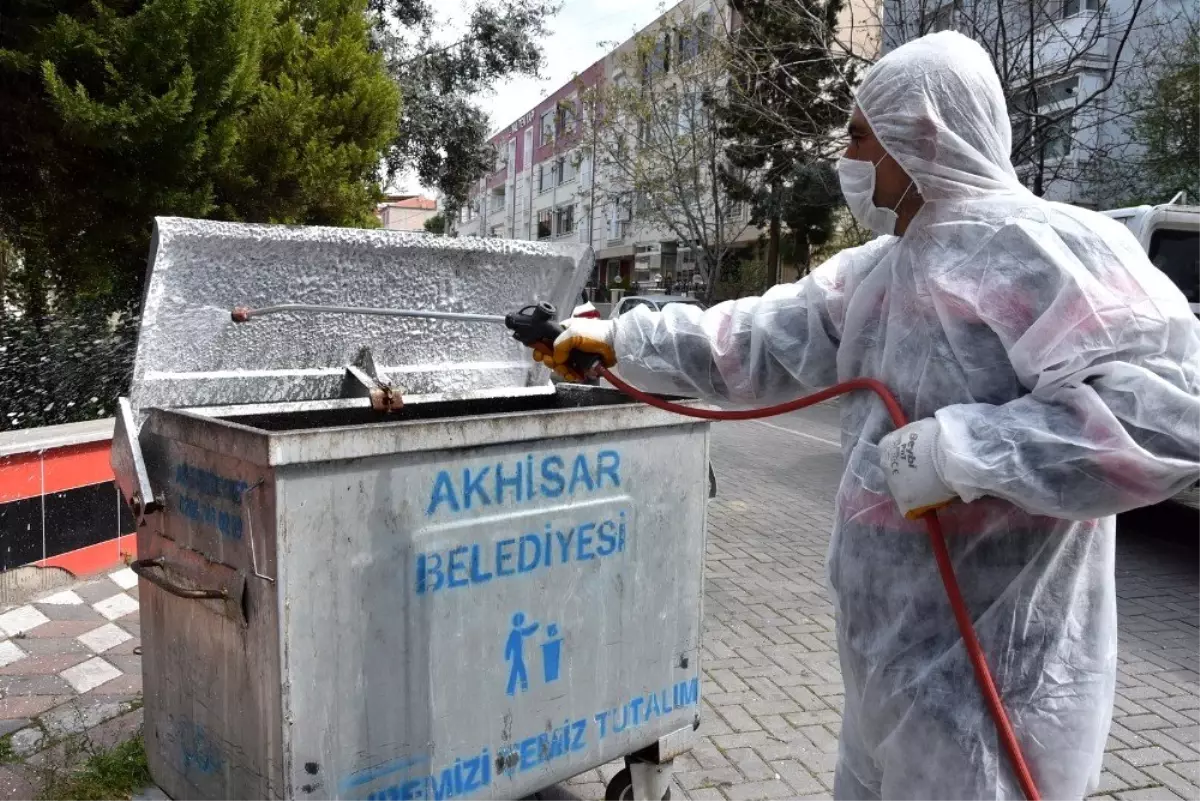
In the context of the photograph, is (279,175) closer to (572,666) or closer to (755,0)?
(572,666)

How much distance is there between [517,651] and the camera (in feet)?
7.59

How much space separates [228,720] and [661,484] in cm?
119

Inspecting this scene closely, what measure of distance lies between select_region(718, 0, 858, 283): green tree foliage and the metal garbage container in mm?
9228

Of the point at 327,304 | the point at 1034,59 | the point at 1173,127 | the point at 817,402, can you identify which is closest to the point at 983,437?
the point at 817,402

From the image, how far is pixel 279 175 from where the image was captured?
20.6 feet

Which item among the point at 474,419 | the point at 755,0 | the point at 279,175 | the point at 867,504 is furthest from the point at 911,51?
the point at 755,0

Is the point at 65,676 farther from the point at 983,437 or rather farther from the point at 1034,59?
the point at 1034,59

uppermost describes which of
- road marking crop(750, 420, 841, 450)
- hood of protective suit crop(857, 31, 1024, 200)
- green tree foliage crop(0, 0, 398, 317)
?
green tree foliage crop(0, 0, 398, 317)

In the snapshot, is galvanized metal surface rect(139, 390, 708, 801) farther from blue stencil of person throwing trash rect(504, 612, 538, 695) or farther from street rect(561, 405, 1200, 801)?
street rect(561, 405, 1200, 801)

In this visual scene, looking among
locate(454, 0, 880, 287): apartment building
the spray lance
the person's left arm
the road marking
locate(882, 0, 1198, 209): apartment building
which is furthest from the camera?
locate(454, 0, 880, 287): apartment building

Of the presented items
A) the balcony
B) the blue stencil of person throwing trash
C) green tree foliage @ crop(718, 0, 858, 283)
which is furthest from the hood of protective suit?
the balcony

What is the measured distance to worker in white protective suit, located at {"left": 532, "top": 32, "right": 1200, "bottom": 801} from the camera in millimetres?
1534

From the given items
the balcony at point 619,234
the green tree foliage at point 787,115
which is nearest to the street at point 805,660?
the green tree foliage at point 787,115

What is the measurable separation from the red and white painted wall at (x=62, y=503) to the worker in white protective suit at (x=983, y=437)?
12.0 ft
